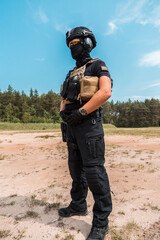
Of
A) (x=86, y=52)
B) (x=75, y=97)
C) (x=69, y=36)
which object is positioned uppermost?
(x=69, y=36)

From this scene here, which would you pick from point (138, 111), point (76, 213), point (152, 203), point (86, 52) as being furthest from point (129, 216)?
point (138, 111)

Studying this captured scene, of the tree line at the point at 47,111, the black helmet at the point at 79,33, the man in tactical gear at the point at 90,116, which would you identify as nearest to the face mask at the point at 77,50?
the man in tactical gear at the point at 90,116

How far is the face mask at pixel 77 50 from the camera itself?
2.43 metres

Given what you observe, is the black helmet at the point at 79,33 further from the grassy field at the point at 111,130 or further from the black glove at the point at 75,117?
the grassy field at the point at 111,130

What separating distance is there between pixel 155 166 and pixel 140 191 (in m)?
2.19

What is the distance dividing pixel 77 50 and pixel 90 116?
1.01 m

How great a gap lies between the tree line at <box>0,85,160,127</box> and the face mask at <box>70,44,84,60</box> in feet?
181

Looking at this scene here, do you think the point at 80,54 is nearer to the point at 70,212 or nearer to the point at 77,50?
the point at 77,50

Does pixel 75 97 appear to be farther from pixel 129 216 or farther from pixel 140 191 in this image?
pixel 140 191

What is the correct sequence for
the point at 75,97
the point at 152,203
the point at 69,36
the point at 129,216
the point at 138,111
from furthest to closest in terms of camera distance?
the point at 138,111
the point at 152,203
the point at 129,216
the point at 69,36
the point at 75,97

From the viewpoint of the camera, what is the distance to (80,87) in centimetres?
225

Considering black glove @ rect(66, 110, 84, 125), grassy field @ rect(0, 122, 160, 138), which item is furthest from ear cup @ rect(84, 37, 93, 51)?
grassy field @ rect(0, 122, 160, 138)

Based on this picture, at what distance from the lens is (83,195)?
275 cm

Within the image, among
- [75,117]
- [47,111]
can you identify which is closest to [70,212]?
[75,117]
